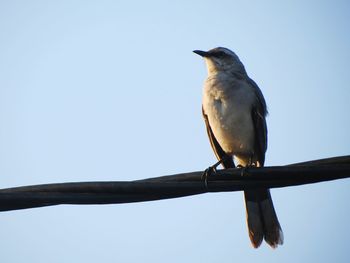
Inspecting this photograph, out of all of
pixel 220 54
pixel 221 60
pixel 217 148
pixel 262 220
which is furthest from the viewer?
pixel 220 54

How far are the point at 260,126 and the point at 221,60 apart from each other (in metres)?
1.73

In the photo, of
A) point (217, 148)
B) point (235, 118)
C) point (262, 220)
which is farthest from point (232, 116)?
point (262, 220)

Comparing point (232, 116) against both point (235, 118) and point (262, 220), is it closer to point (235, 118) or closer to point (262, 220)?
point (235, 118)

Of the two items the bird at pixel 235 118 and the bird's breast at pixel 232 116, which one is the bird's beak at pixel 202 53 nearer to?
the bird at pixel 235 118

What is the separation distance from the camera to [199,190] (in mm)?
3693

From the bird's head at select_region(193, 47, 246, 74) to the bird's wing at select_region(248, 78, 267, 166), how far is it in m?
0.93

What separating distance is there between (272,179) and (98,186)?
49.6 inches

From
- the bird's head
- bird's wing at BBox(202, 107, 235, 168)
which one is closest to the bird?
bird's wing at BBox(202, 107, 235, 168)

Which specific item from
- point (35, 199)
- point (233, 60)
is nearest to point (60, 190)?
point (35, 199)

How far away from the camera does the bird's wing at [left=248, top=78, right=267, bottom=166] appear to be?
6926 mm

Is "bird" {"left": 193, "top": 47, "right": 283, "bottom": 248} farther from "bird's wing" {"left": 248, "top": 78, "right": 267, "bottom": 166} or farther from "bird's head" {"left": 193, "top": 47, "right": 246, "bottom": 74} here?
"bird's head" {"left": 193, "top": 47, "right": 246, "bottom": 74}

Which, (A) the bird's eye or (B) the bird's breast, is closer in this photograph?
(B) the bird's breast

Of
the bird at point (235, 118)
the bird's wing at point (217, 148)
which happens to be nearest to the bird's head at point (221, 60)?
the bird at point (235, 118)

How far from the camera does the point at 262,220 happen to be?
5996 millimetres
